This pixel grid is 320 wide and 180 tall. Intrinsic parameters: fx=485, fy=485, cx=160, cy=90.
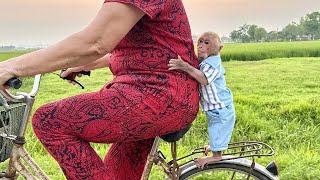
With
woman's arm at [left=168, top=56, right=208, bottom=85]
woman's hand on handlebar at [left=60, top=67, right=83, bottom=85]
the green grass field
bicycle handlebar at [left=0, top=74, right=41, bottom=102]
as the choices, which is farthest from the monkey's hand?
the green grass field

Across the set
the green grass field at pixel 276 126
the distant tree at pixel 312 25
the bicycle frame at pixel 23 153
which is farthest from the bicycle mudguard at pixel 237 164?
the distant tree at pixel 312 25

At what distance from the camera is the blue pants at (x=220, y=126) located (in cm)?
208

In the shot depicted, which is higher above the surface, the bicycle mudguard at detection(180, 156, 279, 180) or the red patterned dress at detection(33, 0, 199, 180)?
the red patterned dress at detection(33, 0, 199, 180)

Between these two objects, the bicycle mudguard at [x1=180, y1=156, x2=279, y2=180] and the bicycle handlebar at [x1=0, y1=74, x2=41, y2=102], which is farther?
the bicycle mudguard at [x1=180, y1=156, x2=279, y2=180]

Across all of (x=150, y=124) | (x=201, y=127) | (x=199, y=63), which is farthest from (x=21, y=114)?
(x=201, y=127)

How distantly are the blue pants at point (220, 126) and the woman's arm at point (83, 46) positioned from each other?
612mm

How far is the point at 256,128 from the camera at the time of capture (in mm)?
5840

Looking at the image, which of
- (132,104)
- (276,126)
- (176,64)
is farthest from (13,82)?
(276,126)

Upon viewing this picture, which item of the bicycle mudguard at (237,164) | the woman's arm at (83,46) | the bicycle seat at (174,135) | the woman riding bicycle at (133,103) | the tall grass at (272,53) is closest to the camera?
the woman's arm at (83,46)

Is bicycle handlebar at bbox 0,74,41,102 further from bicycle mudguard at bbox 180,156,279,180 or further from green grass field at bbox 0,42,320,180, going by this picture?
green grass field at bbox 0,42,320,180

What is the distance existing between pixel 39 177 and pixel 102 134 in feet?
1.41

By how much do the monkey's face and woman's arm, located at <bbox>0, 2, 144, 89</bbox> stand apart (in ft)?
1.53

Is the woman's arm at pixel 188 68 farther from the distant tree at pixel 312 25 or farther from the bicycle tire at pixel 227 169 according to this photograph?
the distant tree at pixel 312 25

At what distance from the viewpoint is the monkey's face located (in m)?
2.08
